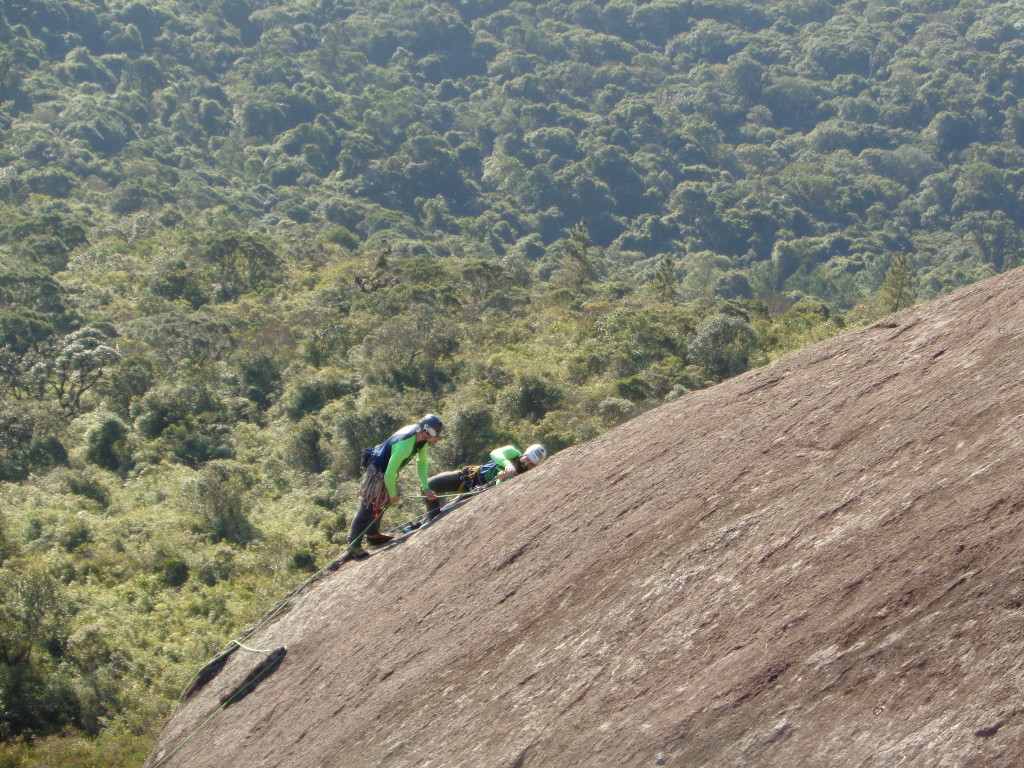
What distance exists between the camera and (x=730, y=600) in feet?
21.5

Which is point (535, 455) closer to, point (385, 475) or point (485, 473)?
point (485, 473)

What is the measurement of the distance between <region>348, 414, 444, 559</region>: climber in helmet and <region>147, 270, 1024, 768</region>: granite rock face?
0.70 metres

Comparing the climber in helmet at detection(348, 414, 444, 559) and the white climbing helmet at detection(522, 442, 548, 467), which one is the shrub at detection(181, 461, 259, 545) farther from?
the white climbing helmet at detection(522, 442, 548, 467)

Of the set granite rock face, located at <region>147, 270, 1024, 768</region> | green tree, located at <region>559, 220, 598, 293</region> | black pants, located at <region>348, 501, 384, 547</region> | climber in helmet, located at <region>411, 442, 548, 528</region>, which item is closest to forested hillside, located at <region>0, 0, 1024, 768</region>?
green tree, located at <region>559, 220, 598, 293</region>

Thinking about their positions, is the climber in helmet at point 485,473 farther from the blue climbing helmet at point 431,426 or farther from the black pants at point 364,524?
the blue climbing helmet at point 431,426

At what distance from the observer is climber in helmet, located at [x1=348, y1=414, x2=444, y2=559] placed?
10.0 m

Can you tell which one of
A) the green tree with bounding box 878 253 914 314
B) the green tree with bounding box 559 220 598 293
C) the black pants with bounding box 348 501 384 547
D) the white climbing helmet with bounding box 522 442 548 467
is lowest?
the green tree with bounding box 878 253 914 314

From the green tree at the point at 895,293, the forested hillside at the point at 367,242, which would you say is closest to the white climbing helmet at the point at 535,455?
the forested hillside at the point at 367,242

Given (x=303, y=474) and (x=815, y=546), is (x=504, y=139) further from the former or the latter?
(x=815, y=546)

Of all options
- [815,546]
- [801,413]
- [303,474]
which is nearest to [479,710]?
[815,546]

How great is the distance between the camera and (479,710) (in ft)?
23.6

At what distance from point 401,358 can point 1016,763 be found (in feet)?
110

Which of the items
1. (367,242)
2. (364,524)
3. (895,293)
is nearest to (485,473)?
(364,524)

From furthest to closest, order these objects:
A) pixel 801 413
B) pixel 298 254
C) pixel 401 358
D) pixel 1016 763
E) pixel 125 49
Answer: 1. pixel 125 49
2. pixel 298 254
3. pixel 401 358
4. pixel 801 413
5. pixel 1016 763
